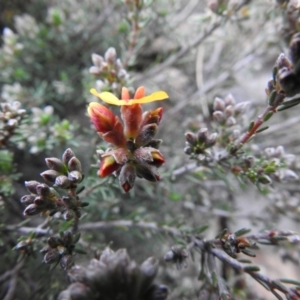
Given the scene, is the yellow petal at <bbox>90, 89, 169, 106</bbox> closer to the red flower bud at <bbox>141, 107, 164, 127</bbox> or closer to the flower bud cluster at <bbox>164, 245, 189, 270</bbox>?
the red flower bud at <bbox>141, 107, 164, 127</bbox>

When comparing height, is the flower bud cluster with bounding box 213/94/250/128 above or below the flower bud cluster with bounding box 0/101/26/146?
below

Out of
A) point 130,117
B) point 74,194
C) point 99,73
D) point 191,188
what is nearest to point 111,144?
point 130,117

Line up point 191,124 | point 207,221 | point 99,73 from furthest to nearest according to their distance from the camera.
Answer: point 207,221 → point 191,124 → point 99,73

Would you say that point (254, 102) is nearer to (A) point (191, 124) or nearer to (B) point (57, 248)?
(A) point (191, 124)

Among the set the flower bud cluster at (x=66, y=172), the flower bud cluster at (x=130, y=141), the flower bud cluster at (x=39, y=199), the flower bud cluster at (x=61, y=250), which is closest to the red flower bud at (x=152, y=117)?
the flower bud cluster at (x=130, y=141)

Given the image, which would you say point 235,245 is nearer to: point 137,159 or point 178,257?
point 178,257

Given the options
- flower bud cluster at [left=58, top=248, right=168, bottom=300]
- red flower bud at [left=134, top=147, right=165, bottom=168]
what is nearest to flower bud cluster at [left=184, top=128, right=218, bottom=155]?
red flower bud at [left=134, top=147, right=165, bottom=168]
